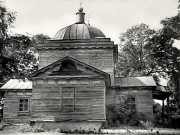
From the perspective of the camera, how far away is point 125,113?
81.9 feet

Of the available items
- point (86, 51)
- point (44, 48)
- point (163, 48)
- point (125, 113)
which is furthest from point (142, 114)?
point (163, 48)

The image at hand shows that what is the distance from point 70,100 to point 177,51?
769 inches

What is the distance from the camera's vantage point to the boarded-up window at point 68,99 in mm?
21844

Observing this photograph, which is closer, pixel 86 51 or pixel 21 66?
pixel 21 66

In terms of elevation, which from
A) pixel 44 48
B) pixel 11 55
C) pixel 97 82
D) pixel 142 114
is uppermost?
pixel 44 48

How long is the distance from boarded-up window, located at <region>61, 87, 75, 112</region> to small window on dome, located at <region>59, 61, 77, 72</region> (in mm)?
1567

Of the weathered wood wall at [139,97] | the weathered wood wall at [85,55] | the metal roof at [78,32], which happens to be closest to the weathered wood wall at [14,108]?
the weathered wood wall at [85,55]

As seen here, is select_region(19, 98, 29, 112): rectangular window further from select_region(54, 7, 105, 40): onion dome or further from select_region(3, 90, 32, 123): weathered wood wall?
select_region(54, 7, 105, 40): onion dome

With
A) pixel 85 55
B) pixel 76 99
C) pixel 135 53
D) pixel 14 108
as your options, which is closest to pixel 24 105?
pixel 14 108

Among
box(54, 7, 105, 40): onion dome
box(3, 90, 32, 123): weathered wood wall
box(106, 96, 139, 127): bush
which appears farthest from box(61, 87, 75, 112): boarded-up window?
box(54, 7, 105, 40): onion dome

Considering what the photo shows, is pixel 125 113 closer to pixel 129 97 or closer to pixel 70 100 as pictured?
pixel 129 97

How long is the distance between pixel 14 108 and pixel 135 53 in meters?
22.2

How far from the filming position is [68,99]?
2198 cm

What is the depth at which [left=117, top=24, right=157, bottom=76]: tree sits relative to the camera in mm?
41562
